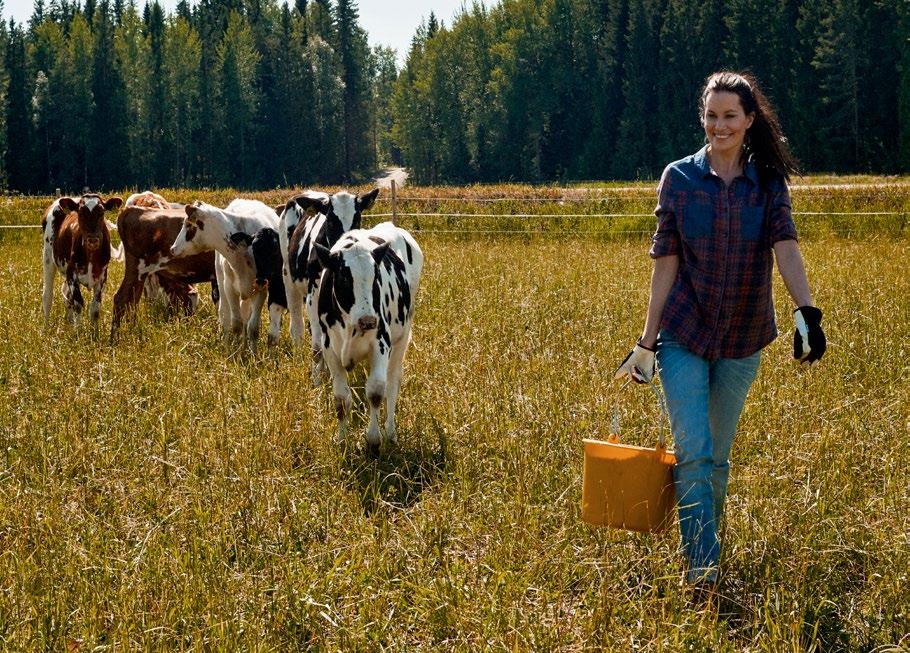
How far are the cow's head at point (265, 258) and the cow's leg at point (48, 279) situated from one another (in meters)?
3.08

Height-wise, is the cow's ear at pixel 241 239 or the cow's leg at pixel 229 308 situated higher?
the cow's ear at pixel 241 239

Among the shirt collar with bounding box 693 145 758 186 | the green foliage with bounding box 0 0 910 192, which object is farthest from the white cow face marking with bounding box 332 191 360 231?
the green foliage with bounding box 0 0 910 192

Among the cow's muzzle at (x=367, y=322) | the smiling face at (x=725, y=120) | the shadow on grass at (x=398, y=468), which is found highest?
the smiling face at (x=725, y=120)

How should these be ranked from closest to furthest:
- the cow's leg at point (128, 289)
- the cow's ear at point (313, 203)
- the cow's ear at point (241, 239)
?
the cow's ear at point (313, 203) < the cow's ear at point (241, 239) < the cow's leg at point (128, 289)

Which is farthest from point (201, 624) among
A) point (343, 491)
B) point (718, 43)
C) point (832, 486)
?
point (718, 43)

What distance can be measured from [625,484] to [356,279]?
111 inches

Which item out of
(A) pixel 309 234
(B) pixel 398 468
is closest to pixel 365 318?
(B) pixel 398 468

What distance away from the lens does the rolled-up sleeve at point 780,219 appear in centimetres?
401

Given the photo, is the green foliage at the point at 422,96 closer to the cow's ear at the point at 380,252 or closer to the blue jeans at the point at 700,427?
the cow's ear at the point at 380,252

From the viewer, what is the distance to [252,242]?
959 cm

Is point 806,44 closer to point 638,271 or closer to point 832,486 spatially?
point 638,271

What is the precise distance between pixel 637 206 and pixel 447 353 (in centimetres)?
1440

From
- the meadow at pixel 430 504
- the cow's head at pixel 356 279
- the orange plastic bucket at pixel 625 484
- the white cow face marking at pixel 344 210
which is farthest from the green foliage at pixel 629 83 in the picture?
the orange plastic bucket at pixel 625 484

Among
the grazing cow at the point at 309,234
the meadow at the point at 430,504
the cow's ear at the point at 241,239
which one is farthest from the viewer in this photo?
the cow's ear at the point at 241,239
